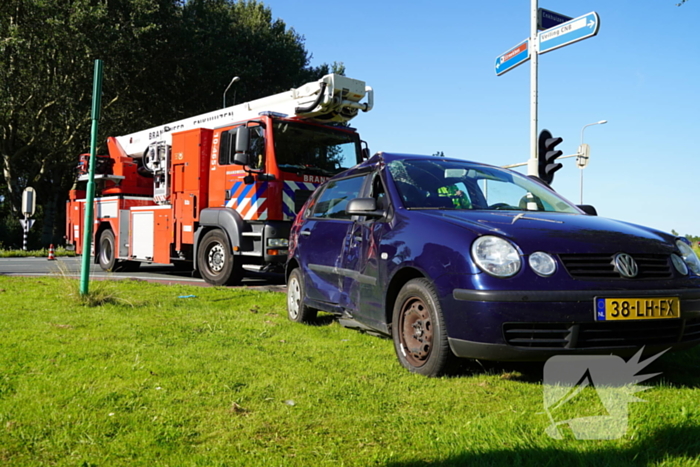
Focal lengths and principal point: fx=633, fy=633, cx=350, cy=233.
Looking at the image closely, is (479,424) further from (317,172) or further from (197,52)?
(197,52)

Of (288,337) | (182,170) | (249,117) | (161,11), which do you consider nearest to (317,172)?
(249,117)

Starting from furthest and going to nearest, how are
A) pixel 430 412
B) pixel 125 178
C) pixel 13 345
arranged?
pixel 125 178 < pixel 13 345 < pixel 430 412

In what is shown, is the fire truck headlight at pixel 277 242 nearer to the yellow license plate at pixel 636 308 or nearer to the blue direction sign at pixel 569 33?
the blue direction sign at pixel 569 33

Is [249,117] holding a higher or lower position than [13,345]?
higher

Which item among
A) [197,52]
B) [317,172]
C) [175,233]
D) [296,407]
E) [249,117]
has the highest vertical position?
[197,52]

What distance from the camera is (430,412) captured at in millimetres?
3400

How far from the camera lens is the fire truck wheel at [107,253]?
45.4 ft

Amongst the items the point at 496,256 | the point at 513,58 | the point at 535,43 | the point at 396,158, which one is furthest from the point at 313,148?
the point at 496,256

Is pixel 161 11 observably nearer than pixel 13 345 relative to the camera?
No

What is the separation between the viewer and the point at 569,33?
958cm

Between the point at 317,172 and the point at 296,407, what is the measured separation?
7.06 metres

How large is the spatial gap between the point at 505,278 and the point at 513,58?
799 centimetres

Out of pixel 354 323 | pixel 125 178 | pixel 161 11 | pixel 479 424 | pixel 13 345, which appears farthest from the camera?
pixel 161 11

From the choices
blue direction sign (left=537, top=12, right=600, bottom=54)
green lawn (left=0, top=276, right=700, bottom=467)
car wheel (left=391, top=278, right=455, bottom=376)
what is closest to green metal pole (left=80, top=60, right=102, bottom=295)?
green lawn (left=0, top=276, right=700, bottom=467)
